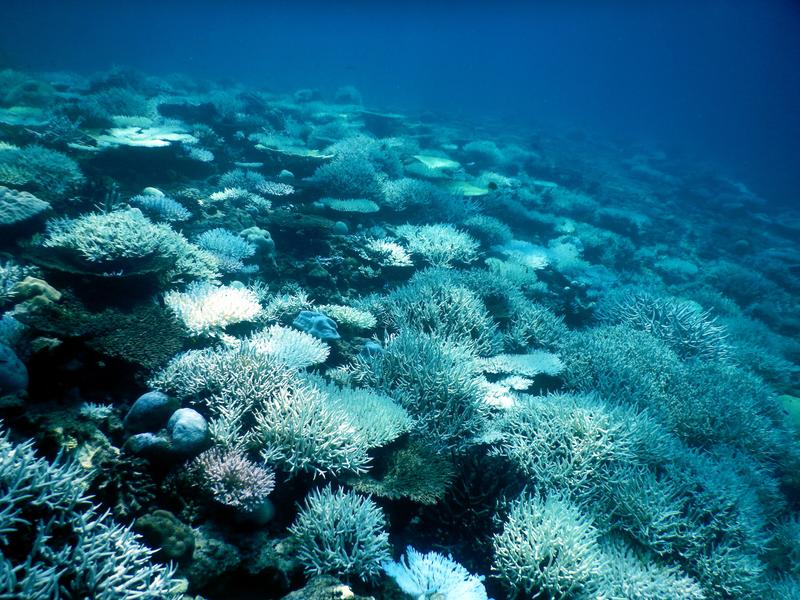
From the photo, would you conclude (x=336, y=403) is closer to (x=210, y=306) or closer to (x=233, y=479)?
(x=233, y=479)

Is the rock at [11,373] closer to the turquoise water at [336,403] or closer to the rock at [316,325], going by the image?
the turquoise water at [336,403]

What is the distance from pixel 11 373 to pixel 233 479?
1.67 meters

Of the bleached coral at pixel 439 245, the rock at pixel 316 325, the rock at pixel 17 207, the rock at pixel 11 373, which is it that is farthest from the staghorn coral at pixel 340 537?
the bleached coral at pixel 439 245

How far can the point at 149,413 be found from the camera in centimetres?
295

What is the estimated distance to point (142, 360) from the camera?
11.0 feet

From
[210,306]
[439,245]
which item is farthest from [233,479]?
[439,245]

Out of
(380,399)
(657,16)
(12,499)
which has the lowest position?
(380,399)

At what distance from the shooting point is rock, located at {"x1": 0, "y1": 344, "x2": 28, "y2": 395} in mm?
2554

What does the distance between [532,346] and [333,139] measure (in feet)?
37.8

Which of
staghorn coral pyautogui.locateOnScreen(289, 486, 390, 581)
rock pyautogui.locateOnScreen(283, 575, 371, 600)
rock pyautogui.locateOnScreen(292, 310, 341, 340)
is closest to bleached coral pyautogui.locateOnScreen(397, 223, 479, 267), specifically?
rock pyautogui.locateOnScreen(292, 310, 341, 340)

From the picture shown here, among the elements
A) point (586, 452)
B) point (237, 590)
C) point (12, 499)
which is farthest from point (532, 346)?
point (12, 499)

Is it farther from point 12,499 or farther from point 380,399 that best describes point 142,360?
point 380,399

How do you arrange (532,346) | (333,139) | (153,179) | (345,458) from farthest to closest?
(333,139), (153,179), (532,346), (345,458)

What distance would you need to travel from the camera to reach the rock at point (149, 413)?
292 cm
